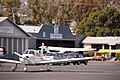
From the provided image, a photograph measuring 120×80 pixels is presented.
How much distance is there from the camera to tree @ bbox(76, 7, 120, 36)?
9588cm

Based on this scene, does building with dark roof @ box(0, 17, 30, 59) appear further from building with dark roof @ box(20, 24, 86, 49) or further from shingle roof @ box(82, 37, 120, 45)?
shingle roof @ box(82, 37, 120, 45)

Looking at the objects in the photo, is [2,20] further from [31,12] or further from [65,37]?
[31,12]

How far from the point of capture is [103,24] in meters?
96.5

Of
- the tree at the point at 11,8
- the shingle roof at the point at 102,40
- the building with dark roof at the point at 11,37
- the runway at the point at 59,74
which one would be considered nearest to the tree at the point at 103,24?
the shingle roof at the point at 102,40

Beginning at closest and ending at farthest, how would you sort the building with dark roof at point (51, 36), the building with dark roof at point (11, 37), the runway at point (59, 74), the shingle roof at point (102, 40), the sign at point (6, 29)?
the runway at point (59, 74)
the building with dark roof at point (11, 37)
the sign at point (6, 29)
the building with dark roof at point (51, 36)
the shingle roof at point (102, 40)

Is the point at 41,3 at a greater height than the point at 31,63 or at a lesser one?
greater

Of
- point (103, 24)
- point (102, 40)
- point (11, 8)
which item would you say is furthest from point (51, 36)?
point (11, 8)

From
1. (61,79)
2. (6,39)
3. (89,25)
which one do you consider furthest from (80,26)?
(61,79)

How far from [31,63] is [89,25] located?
57.5m

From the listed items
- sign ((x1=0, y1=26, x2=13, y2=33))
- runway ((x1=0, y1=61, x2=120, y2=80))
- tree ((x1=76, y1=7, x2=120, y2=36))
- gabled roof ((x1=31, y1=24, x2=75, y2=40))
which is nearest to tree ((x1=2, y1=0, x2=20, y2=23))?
tree ((x1=76, y1=7, x2=120, y2=36))

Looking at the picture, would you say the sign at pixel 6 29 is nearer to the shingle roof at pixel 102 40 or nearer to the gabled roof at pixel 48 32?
the gabled roof at pixel 48 32

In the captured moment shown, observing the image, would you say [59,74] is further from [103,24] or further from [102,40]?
[103,24]

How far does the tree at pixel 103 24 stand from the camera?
315 ft

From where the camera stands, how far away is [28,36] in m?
72.1
